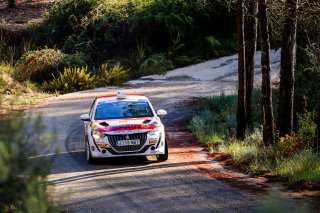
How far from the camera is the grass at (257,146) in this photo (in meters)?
13.8

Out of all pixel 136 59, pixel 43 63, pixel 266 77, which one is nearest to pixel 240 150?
pixel 266 77

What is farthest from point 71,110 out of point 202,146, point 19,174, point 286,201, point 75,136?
point 286,201

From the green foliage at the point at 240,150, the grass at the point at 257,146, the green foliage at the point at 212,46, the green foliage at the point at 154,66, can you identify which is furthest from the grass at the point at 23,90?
the green foliage at the point at 240,150

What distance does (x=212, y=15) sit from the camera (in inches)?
1407

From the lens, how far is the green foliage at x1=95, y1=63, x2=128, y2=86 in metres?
30.2

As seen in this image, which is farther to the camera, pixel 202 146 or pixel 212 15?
pixel 212 15

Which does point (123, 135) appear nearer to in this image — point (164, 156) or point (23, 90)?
point (164, 156)

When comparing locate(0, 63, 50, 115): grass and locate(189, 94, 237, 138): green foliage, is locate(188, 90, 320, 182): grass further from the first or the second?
locate(0, 63, 50, 115): grass

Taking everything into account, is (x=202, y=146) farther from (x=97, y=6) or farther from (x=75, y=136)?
(x=97, y=6)

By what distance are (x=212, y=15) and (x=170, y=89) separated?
8883mm

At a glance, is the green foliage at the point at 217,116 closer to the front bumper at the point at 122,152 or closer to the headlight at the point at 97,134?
the front bumper at the point at 122,152

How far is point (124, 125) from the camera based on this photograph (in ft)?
50.8

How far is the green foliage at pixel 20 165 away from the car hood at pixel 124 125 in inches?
336

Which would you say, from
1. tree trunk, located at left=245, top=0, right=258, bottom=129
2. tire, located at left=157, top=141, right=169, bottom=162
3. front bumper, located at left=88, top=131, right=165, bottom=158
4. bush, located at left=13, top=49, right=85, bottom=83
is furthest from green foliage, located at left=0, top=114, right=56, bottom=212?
bush, located at left=13, top=49, right=85, bottom=83
